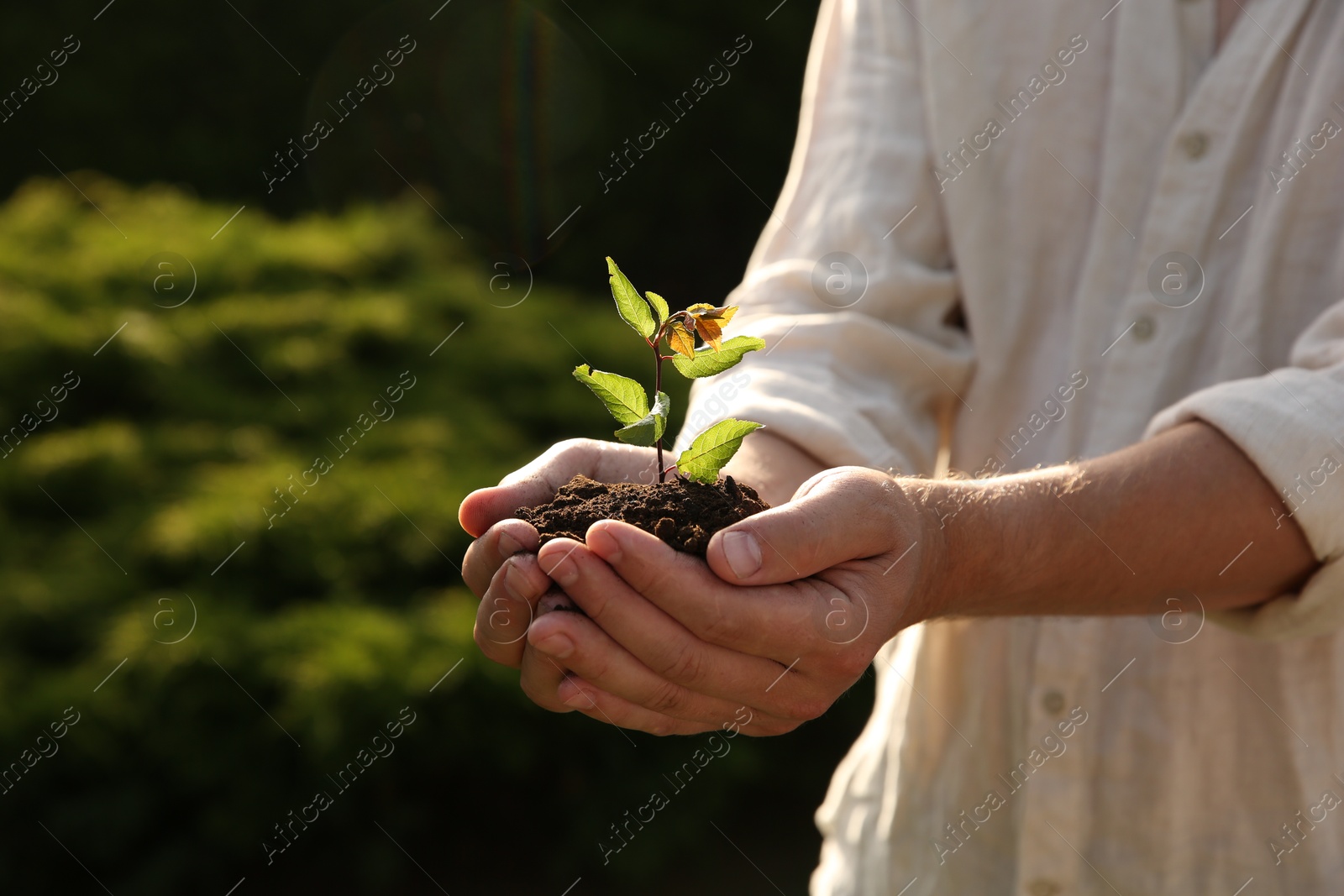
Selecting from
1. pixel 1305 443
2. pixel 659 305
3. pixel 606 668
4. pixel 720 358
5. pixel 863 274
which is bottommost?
pixel 1305 443

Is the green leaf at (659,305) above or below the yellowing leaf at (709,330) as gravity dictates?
above

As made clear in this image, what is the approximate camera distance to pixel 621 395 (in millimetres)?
1575

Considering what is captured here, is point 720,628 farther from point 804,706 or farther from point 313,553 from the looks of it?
point 313,553

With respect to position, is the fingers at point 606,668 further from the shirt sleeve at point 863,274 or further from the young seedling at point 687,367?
the shirt sleeve at point 863,274

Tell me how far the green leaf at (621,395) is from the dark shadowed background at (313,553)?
231 centimetres

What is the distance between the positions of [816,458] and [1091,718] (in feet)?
2.24

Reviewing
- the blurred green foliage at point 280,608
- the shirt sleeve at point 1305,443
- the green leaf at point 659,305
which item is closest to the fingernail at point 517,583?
the green leaf at point 659,305

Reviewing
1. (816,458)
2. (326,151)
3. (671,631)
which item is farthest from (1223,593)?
(326,151)

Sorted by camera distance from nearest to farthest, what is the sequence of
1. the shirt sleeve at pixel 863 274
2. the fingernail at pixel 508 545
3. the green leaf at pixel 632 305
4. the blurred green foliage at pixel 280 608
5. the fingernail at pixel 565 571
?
the fingernail at pixel 565 571 < the fingernail at pixel 508 545 < the green leaf at pixel 632 305 < the shirt sleeve at pixel 863 274 < the blurred green foliage at pixel 280 608

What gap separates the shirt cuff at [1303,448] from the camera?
4.93 ft

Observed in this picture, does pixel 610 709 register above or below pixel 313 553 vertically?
above

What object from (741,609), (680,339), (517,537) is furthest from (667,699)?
(680,339)

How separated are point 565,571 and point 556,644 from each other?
95mm

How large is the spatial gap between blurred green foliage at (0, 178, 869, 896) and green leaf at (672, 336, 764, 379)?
7.83 feet
